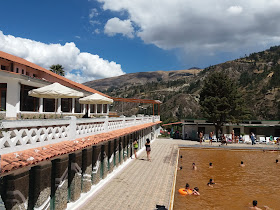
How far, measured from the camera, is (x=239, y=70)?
153 m

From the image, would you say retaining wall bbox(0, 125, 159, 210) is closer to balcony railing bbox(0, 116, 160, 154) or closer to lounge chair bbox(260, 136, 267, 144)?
balcony railing bbox(0, 116, 160, 154)

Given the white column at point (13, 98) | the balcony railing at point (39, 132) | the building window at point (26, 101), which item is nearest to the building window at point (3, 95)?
the white column at point (13, 98)

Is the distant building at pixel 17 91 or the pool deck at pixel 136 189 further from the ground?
the distant building at pixel 17 91

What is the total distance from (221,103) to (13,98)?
104 ft

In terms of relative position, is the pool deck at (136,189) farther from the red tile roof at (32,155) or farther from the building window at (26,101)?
the building window at (26,101)

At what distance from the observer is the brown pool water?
13352 mm

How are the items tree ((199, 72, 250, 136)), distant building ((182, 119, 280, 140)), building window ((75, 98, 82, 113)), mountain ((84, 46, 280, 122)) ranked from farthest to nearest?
1. mountain ((84, 46, 280, 122))
2. distant building ((182, 119, 280, 140))
3. tree ((199, 72, 250, 136))
4. building window ((75, 98, 82, 113))

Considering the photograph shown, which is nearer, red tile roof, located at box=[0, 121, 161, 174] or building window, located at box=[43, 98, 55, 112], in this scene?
red tile roof, located at box=[0, 121, 161, 174]

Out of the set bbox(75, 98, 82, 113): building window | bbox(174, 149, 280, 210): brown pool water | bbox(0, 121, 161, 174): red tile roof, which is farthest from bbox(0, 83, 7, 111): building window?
bbox(174, 149, 280, 210): brown pool water

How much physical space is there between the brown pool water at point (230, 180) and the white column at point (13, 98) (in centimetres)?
1203

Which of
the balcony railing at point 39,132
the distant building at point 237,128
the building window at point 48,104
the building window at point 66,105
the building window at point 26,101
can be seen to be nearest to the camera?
the balcony railing at point 39,132

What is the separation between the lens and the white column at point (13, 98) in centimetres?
1552

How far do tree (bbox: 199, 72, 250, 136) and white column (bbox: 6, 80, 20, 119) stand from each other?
30.1 metres

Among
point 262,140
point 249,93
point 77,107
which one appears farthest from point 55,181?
point 249,93
